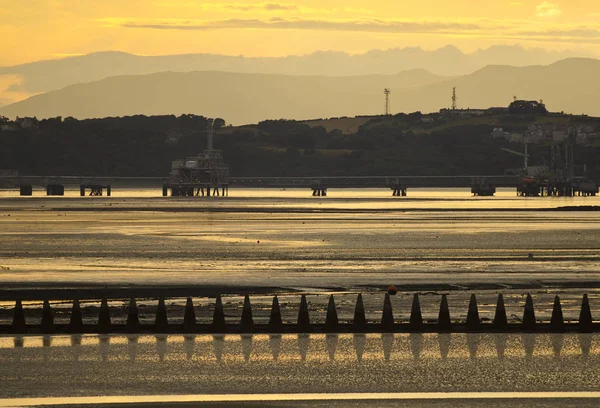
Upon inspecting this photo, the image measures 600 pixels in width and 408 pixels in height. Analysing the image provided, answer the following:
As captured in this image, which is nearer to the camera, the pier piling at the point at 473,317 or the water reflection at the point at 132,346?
the water reflection at the point at 132,346

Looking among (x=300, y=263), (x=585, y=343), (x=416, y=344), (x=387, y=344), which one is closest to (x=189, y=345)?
(x=387, y=344)

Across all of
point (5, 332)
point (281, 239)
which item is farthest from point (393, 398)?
point (281, 239)

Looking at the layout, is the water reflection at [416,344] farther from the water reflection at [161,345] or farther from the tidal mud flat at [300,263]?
the tidal mud flat at [300,263]

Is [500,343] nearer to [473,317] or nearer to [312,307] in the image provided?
[473,317]

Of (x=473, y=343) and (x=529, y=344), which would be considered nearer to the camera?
(x=529, y=344)

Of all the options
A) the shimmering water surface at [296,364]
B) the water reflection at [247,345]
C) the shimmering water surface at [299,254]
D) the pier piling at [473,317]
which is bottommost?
the shimmering water surface at [299,254]

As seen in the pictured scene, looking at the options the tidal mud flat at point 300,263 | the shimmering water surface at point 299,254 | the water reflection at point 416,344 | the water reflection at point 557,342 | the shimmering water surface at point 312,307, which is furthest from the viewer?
the shimmering water surface at point 299,254

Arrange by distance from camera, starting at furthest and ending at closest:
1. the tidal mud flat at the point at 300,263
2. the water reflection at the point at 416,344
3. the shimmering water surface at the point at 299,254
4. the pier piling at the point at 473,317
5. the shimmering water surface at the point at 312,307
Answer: the shimmering water surface at the point at 299,254, the tidal mud flat at the point at 300,263, the pier piling at the point at 473,317, the water reflection at the point at 416,344, the shimmering water surface at the point at 312,307

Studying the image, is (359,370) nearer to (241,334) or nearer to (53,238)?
(241,334)

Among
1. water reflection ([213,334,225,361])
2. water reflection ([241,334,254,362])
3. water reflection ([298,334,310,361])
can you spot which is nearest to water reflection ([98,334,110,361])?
water reflection ([213,334,225,361])

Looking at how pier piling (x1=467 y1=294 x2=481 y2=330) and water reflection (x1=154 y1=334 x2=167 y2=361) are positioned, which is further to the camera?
pier piling (x1=467 y1=294 x2=481 y2=330)

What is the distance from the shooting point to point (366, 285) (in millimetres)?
43000

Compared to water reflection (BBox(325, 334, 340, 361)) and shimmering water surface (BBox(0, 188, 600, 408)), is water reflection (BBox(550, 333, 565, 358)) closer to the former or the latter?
shimmering water surface (BBox(0, 188, 600, 408))

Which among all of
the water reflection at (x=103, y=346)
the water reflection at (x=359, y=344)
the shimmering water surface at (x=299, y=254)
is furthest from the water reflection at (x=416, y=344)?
the shimmering water surface at (x=299, y=254)
